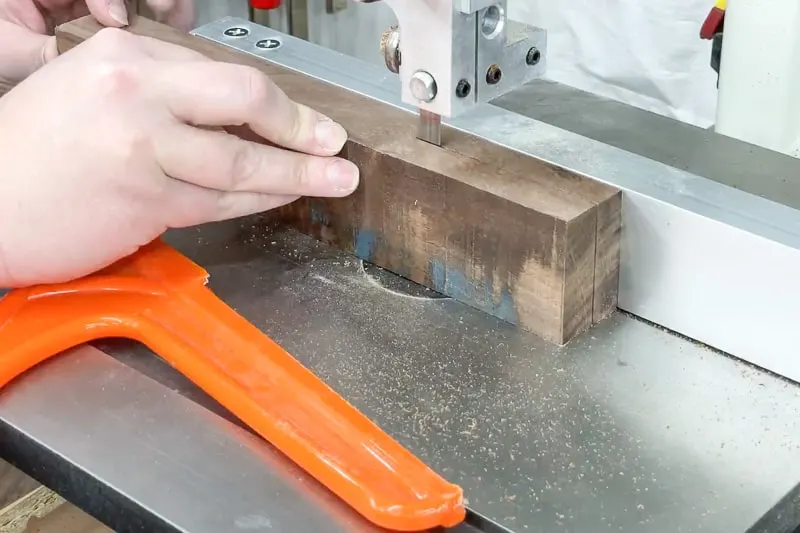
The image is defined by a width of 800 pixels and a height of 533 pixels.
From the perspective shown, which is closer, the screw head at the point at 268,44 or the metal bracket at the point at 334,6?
the screw head at the point at 268,44

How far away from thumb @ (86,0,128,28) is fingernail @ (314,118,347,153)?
353 mm

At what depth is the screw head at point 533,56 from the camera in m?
0.83

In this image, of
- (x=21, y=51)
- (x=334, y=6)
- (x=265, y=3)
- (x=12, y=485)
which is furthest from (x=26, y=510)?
(x=334, y=6)

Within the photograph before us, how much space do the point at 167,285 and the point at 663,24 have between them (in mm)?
1314

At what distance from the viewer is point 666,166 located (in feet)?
2.74

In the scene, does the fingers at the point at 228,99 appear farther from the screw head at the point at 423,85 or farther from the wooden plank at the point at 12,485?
the wooden plank at the point at 12,485

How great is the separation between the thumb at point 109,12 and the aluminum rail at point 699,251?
1.45ft

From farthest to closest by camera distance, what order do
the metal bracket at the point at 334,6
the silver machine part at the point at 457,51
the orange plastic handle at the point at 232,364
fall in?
1. the metal bracket at the point at 334,6
2. the silver machine part at the point at 457,51
3. the orange plastic handle at the point at 232,364

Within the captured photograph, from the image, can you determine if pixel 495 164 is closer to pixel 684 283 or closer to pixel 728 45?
pixel 684 283

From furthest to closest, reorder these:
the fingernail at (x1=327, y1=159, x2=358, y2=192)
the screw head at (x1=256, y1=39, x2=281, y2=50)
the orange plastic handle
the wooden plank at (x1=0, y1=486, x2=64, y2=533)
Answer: the wooden plank at (x1=0, y1=486, x2=64, y2=533) < the screw head at (x1=256, y1=39, x2=281, y2=50) < the fingernail at (x1=327, y1=159, x2=358, y2=192) < the orange plastic handle

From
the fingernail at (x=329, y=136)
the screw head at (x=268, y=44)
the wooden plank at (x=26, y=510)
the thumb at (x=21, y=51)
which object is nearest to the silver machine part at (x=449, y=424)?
the fingernail at (x=329, y=136)

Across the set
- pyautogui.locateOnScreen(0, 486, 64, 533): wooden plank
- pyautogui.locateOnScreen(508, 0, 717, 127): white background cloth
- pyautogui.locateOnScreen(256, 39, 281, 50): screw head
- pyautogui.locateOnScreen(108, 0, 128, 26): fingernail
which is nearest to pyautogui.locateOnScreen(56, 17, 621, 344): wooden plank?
pyautogui.locateOnScreen(256, 39, 281, 50): screw head

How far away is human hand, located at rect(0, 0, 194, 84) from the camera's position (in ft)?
3.58

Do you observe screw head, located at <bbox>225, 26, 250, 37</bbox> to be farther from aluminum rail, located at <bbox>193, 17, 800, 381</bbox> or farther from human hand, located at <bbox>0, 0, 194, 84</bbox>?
aluminum rail, located at <bbox>193, 17, 800, 381</bbox>
